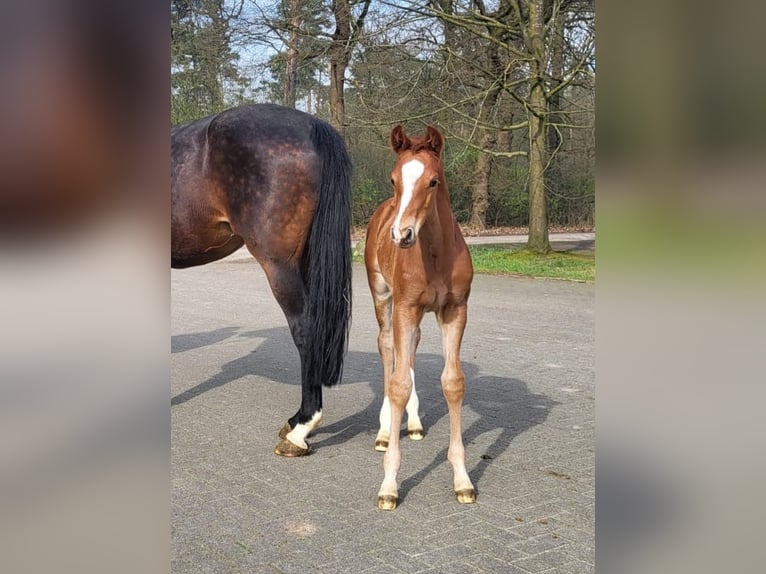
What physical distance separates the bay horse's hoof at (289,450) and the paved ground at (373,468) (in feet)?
0.17

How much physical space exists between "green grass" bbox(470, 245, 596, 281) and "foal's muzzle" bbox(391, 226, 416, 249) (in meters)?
10.3

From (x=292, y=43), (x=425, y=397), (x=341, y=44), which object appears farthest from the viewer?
(x=292, y=43)

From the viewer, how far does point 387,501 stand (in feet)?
11.4

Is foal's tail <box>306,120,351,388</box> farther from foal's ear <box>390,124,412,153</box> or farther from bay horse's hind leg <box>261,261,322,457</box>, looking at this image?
foal's ear <box>390,124,412,153</box>

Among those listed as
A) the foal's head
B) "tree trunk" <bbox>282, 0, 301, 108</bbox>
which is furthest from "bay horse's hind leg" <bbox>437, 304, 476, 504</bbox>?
"tree trunk" <bbox>282, 0, 301, 108</bbox>

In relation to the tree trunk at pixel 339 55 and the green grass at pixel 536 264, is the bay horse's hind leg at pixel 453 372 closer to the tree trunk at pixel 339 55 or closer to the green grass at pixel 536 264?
the green grass at pixel 536 264

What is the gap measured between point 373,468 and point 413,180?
5.87 ft

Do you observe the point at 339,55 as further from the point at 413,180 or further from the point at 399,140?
the point at 413,180

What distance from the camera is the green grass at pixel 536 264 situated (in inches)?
533

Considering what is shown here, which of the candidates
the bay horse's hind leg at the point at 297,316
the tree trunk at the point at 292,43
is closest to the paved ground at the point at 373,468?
the bay horse's hind leg at the point at 297,316

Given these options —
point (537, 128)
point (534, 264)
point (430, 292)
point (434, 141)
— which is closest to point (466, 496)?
point (430, 292)
